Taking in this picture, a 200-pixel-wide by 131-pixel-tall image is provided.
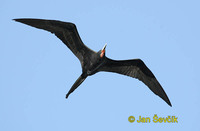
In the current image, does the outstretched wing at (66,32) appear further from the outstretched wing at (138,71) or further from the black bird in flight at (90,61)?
the outstretched wing at (138,71)

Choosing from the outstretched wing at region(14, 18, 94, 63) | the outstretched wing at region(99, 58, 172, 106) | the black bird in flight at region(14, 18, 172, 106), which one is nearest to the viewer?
the outstretched wing at region(14, 18, 94, 63)

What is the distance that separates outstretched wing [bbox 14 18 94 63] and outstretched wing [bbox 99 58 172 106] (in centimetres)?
129

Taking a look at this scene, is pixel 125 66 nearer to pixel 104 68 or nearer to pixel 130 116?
pixel 104 68

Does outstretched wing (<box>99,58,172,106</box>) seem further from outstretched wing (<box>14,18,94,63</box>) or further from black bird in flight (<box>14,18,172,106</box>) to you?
outstretched wing (<box>14,18,94,63</box>)

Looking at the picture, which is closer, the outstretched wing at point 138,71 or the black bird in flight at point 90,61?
the black bird in flight at point 90,61

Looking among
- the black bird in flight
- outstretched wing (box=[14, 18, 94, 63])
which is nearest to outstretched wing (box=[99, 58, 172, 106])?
the black bird in flight

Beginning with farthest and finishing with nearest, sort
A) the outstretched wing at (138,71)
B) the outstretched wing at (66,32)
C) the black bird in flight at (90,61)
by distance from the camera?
1. the outstretched wing at (138,71)
2. the black bird in flight at (90,61)
3. the outstretched wing at (66,32)

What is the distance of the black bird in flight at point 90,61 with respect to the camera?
1356cm

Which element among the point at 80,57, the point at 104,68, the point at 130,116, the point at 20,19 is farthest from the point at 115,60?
the point at 20,19

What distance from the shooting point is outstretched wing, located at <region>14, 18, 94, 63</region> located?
43.6ft

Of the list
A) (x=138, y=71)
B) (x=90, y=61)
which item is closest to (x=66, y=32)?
(x=90, y=61)

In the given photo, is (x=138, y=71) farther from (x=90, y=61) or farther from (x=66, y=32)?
(x=66, y=32)

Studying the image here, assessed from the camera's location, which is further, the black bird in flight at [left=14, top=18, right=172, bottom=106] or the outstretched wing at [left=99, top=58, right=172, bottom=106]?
the outstretched wing at [left=99, top=58, right=172, bottom=106]

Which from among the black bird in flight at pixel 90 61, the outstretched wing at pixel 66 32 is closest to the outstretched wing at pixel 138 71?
the black bird in flight at pixel 90 61
